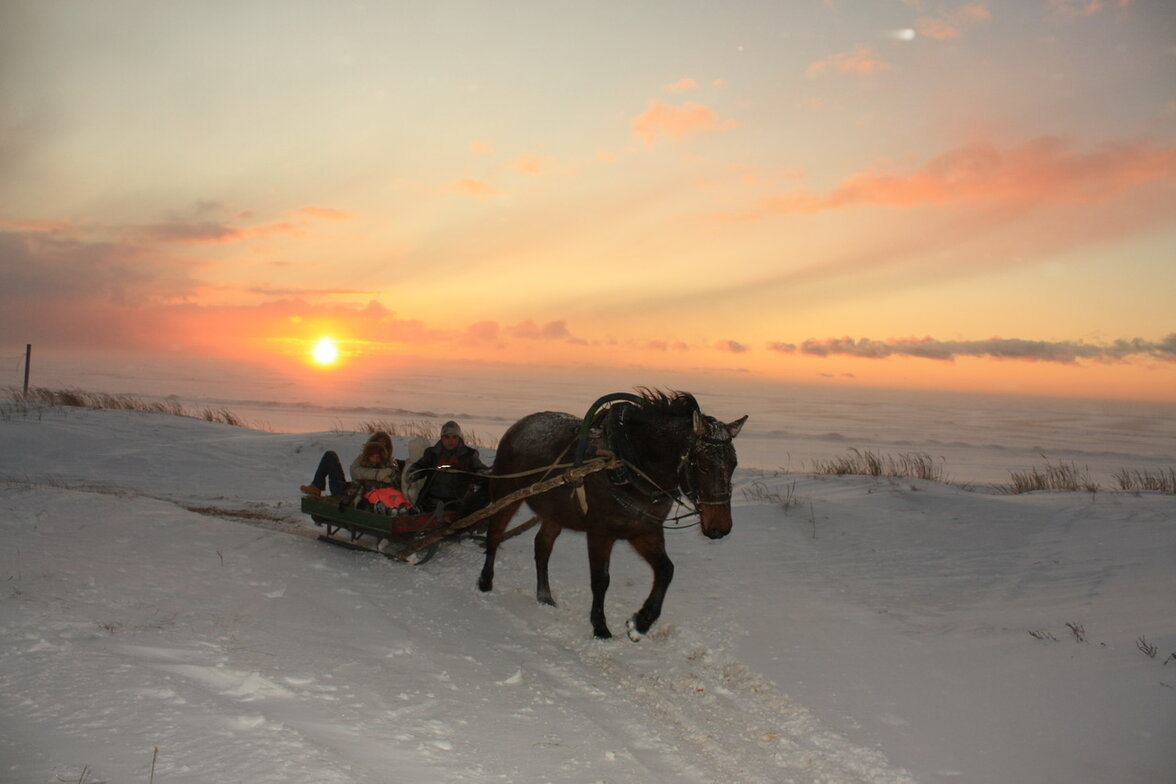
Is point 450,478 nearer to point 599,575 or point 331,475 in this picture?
point 331,475

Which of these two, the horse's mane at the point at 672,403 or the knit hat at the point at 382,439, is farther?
A: the knit hat at the point at 382,439

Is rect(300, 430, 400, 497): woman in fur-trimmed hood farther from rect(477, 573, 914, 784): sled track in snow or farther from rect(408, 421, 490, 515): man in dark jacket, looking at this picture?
rect(477, 573, 914, 784): sled track in snow

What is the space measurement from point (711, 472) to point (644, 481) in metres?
0.69

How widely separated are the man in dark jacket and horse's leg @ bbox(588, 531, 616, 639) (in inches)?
94.2

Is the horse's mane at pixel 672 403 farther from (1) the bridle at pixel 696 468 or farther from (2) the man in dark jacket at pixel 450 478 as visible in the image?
(2) the man in dark jacket at pixel 450 478

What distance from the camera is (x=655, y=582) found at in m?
6.21

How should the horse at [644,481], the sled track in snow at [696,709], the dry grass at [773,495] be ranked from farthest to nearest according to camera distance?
the dry grass at [773,495], the horse at [644,481], the sled track in snow at [696,709]

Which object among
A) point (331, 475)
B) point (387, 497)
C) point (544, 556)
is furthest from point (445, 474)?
point (544, 556)

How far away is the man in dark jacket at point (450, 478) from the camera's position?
8.45 metres

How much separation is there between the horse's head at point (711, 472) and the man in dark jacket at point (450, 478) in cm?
327

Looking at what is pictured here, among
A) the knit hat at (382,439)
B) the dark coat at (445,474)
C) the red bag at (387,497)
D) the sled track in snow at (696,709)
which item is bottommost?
the sled track in snow at (696,709)

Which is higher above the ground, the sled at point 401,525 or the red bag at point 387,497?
the red bag at point 387,497

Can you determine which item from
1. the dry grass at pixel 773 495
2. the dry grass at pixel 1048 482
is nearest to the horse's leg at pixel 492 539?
the dry grass at pixel 773 495

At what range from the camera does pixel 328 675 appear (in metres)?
4.52
